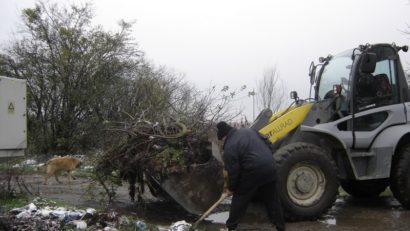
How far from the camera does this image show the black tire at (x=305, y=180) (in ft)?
24.7

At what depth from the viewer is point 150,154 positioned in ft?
25.4

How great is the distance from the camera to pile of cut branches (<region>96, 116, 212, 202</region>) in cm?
757

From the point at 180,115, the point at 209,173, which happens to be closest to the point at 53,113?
the point at 180,115

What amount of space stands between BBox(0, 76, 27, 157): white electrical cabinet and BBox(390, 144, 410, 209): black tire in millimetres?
6225

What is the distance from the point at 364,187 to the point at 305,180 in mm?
2761

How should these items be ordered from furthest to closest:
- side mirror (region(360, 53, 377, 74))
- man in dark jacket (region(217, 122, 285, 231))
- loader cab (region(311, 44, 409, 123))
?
loader cab (region(311, 44, 409, 123)), side mirror (region(360, 53, 377, 74)), man in dark jacket (region(217, 122, 285, 231))

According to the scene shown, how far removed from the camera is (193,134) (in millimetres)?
8164

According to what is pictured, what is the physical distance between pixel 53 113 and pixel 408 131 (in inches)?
626

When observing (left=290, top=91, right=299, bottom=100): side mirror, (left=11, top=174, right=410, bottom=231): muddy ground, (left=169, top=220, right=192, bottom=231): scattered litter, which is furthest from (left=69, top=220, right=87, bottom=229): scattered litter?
(left=290, top=91, right=299, bottom=100): side mirror

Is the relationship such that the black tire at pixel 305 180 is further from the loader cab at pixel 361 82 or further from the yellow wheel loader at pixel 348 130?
the loader cab at pixel 361 82

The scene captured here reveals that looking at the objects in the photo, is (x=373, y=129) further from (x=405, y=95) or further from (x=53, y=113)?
(x=53, y=113)

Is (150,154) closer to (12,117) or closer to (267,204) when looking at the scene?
(267,204)

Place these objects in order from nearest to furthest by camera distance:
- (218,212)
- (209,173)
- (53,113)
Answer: (209,173) → (218,212) → (53,113)

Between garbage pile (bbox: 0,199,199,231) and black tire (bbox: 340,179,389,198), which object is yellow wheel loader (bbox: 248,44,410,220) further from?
garbage pile (bbox: 0,199,199,231)
